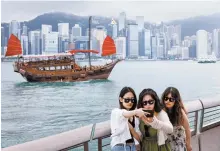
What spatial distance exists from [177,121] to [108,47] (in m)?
1.18

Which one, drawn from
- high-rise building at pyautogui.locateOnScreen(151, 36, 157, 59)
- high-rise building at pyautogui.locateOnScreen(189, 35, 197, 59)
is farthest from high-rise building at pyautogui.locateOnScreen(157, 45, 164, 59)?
high-rise building at pyautogui.locateOnScreen(189, 35, 197, 59)

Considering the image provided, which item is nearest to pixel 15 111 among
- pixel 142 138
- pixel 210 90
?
pixel 142 138

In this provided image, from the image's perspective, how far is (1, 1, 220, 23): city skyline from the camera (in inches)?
95.8

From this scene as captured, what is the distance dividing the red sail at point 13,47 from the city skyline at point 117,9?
12 cm

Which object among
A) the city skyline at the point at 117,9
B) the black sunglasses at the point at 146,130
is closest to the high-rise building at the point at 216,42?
the city skyline at the point at 117,9

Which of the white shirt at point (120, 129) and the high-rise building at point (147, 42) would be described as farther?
the high-rise building at point (147, 42)

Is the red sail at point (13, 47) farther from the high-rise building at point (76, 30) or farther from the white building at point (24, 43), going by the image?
the high-rise building at point (76, 30)

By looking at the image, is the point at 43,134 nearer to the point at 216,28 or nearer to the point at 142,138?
the point at 142,138

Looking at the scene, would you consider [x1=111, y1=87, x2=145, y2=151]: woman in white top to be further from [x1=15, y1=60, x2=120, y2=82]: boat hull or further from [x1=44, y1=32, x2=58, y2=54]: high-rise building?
[x1=15, y1=60, x2=120, y2=82]: boat hull

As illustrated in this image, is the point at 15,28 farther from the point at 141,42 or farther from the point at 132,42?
the point at 141,42

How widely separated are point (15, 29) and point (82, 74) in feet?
2.56

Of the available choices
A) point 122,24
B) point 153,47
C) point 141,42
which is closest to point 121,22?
point 122,24

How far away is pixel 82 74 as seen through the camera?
9.95 feet

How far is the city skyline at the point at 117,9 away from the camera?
2434 millimetres
